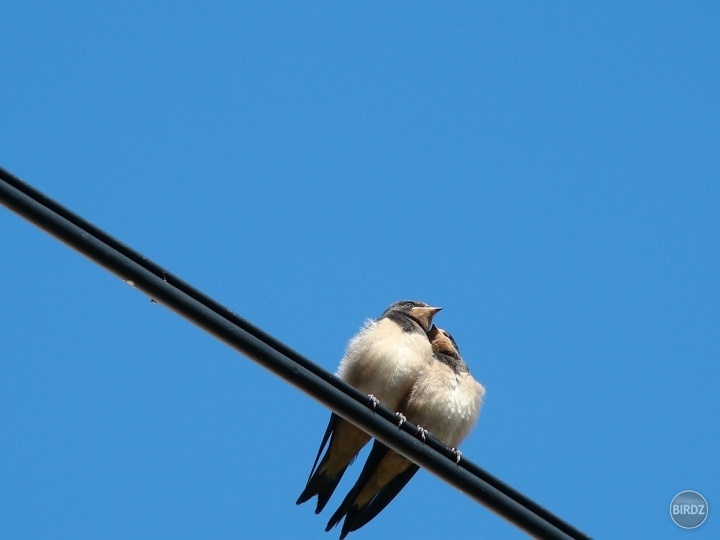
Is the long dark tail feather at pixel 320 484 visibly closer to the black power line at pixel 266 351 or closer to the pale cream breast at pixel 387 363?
the pale cream breast at pixel 387 363

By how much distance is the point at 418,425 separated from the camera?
7668 millimetres

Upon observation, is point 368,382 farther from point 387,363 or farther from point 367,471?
point 367,471

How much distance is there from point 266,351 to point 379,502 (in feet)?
12.9

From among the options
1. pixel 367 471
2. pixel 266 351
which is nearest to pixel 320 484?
pixel 367 471

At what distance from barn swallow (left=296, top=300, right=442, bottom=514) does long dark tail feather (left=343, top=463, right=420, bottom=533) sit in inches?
9.7

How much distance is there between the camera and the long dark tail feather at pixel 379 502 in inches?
307

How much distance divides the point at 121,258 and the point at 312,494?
4.05 metres

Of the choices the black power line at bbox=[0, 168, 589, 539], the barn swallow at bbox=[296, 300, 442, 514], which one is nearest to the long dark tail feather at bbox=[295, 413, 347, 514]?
the barn swallow at bbox=[296, 300, 442, 514]

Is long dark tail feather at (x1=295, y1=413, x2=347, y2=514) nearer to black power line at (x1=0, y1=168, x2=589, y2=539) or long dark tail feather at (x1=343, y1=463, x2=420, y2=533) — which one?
long dark tail feather at (x1=343, y1=463, x2=420, y2=533)

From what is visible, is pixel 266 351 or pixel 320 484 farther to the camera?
pixel 320 484

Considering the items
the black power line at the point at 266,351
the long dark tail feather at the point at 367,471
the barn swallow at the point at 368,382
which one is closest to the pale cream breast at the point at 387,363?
the barn swallow at the point at 368,382

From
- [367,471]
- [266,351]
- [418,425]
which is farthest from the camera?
[367,471]

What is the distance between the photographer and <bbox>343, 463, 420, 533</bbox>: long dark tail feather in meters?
7.79

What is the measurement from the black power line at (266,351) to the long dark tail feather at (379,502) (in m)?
3.06
